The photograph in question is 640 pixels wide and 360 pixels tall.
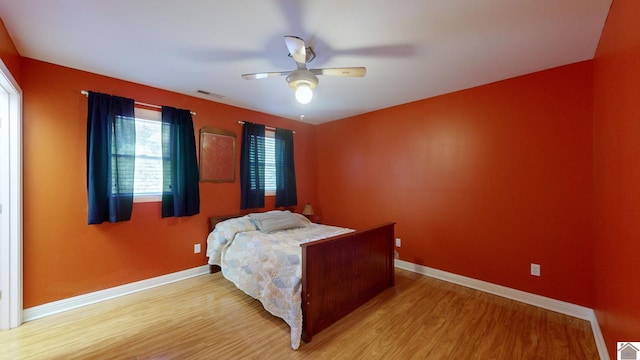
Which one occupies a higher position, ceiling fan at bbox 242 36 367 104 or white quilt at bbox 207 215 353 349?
ceiling fan at bbox 242 36 367 104

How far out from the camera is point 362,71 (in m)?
1.93

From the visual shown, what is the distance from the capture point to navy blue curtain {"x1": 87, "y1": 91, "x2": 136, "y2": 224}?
258 cm

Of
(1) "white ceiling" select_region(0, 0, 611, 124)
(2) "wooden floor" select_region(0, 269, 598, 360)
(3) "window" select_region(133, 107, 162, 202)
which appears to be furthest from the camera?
(3) "window" select_region(133, 107, 162, 202)

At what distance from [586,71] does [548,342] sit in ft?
8.21

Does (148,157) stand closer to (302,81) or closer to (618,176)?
(302,81)

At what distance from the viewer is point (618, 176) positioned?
1.52 m

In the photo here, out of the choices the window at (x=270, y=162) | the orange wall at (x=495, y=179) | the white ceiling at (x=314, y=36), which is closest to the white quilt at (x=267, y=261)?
the window at (x=270, y=162)

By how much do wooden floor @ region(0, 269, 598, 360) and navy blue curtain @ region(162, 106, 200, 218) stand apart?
1.09 meters

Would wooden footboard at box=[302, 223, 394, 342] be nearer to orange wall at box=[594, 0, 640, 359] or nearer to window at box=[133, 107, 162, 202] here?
orange wall at box=[594, 0, 640, 359]

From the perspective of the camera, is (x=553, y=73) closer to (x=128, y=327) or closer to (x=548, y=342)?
(x=548, y=342)

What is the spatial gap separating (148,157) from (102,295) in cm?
162

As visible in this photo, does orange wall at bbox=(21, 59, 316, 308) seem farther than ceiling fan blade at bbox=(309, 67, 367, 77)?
Yes

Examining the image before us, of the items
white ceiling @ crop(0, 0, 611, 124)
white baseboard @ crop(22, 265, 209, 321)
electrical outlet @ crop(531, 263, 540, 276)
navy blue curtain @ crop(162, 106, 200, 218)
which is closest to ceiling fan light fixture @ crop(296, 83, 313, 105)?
white ceiling @ crop(0, 0, 611, 124)

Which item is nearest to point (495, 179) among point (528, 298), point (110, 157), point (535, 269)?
point (535, 269)
